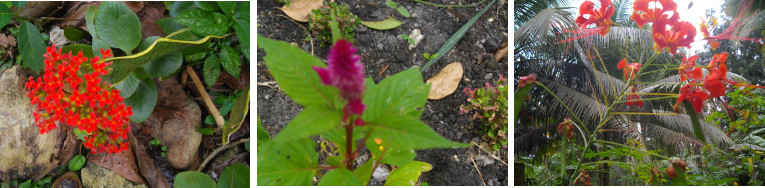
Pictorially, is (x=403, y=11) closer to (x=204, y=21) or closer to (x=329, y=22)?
Answer: (x=329, y=22)

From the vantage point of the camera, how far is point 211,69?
86 cm

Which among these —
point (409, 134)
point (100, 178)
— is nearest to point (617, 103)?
point (409, 134)

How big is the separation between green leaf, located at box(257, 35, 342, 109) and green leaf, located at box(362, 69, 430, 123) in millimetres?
42

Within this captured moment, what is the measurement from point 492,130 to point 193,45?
634 millimetres

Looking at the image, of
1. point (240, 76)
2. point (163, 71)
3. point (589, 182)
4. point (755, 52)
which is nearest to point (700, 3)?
point (755, 52)

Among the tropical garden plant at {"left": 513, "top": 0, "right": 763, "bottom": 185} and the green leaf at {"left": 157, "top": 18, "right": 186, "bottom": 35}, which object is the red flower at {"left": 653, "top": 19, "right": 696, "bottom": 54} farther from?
the green leaf at {"left": 157, "top": 18, "right": 186, "bottom": 35}

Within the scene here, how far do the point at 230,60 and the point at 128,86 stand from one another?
0.65 feet

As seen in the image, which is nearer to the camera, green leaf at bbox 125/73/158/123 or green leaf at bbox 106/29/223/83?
green leaf at bbox 106/29/223/83

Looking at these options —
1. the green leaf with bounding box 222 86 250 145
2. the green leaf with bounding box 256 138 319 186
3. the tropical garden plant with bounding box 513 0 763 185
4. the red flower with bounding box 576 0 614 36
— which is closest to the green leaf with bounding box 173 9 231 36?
the green leaf with bounding box 222 86 250 145

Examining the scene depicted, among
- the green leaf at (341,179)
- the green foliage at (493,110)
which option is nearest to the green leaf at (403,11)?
→ the green foliage at (493,110)

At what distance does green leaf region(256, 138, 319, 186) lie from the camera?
49cm

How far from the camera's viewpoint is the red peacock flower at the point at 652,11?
34.1 inches

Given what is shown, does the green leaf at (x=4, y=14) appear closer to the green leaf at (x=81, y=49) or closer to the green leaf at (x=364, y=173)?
the green leaf at (x=81, y=49)

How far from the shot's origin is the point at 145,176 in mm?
954
